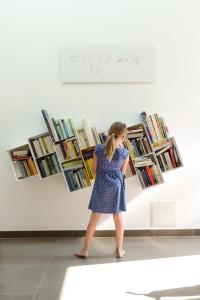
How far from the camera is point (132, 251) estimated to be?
4.72m

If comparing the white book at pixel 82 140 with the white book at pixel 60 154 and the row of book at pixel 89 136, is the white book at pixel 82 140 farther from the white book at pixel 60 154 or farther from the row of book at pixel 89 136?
the white book at pixel 60 154

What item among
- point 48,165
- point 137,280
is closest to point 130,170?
point 48,165

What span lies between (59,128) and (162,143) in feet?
3.88

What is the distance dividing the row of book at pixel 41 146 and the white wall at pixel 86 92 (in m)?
0.26

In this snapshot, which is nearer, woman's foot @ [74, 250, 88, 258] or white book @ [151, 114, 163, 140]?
woman's foot @ [74, 250, 88, 258]

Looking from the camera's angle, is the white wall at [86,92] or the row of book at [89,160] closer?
the row of book at [89,160]

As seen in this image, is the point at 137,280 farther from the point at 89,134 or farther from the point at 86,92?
the point at 86,92

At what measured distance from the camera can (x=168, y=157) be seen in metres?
5.01

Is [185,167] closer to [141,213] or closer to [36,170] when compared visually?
[141,213]

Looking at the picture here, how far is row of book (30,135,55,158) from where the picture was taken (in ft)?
16.1

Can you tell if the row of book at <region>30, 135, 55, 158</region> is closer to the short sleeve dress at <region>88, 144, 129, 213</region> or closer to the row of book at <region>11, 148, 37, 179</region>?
the row of book at <region>11, 148, 37, 179</region>

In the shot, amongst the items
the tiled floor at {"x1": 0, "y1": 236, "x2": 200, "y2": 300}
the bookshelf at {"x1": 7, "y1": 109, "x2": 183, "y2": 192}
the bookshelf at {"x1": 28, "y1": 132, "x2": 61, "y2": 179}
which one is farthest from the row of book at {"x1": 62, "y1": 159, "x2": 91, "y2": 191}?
the tiled floor at {"x1": 0, "y1": 236, "x2": 200, "y2": 300}

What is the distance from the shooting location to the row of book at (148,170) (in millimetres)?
4934

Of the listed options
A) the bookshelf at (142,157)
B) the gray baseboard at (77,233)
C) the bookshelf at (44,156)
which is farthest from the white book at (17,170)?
the bookshelf at (142,157)
